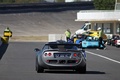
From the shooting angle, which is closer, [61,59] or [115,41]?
[61,59]

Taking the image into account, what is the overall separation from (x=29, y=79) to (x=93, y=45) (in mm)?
29558

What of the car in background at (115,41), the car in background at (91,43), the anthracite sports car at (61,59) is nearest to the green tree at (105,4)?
the car in background at (115,41)

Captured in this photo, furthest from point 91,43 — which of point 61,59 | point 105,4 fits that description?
point 105,4

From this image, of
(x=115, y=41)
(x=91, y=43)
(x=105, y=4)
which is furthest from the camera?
(x=105, y=4)

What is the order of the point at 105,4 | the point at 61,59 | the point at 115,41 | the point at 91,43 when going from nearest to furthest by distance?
the point at 61,59 < the point at 91,43 < the point at 115,41 < the point at 105,4

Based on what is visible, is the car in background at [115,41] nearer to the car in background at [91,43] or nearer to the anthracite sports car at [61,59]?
the car in background at [91,43]

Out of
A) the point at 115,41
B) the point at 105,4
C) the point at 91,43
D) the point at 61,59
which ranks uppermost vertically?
the point at 61,59

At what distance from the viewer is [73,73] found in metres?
23.2

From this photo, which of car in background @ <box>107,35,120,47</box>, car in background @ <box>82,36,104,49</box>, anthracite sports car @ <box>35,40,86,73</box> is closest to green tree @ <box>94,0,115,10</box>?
car in background @ <box>107,35,120,47</box>

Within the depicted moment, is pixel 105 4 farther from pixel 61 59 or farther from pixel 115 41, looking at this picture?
pixel 61 59

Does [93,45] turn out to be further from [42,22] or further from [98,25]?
[42,22]

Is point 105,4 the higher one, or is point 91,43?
point 91,43

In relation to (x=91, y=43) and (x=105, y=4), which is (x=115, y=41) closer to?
(x=91, y=43)

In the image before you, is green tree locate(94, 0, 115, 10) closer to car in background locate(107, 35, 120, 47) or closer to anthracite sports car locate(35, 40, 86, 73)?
car in background locate(107, 35, 120, 47)
